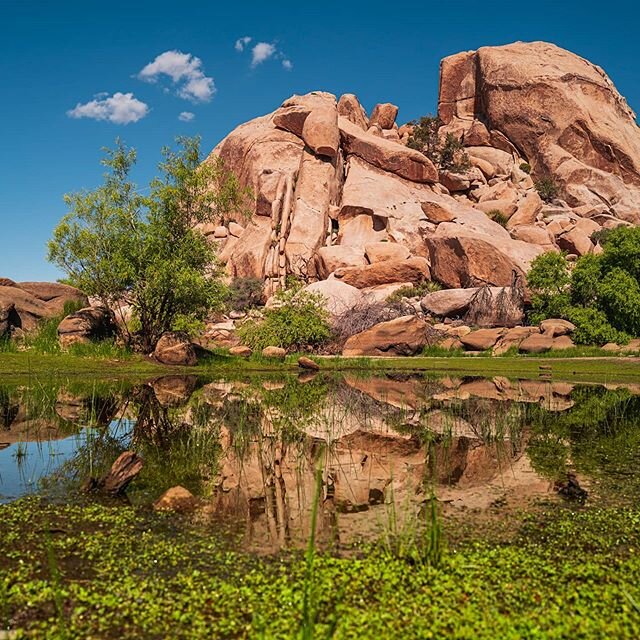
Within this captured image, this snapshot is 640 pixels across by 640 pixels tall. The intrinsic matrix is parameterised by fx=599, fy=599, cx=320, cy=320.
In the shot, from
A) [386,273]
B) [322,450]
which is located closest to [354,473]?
[322,450]

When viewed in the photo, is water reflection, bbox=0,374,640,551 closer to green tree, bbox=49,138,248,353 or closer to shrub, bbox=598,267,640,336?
green tree, bbox=49,138,248,353

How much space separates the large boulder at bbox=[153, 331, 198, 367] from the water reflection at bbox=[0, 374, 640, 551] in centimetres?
724

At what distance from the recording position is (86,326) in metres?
28.9

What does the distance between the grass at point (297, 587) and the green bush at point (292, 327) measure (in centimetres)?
2955

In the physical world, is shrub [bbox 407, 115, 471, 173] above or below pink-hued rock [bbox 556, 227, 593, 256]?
above

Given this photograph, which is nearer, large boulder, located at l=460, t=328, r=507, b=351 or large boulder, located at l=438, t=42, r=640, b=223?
large boulder, located at l=460, t=328, r=507, b=351

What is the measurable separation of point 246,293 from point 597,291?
98.6ft

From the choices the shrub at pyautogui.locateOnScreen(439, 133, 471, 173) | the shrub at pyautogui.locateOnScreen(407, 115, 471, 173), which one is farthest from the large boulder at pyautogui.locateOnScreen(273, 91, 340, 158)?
the shrub at pyautogui.locateOnScreen(439, 133, 471, 173)

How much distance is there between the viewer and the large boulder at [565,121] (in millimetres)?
77812

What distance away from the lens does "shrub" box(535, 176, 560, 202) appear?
76.2 meters

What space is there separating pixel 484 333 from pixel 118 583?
34.8m

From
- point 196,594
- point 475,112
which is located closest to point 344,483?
point 196,594

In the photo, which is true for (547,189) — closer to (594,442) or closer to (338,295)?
(338,295)

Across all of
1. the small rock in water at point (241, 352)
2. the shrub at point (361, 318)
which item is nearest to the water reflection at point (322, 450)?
the small rock in water at point (241, 352)
